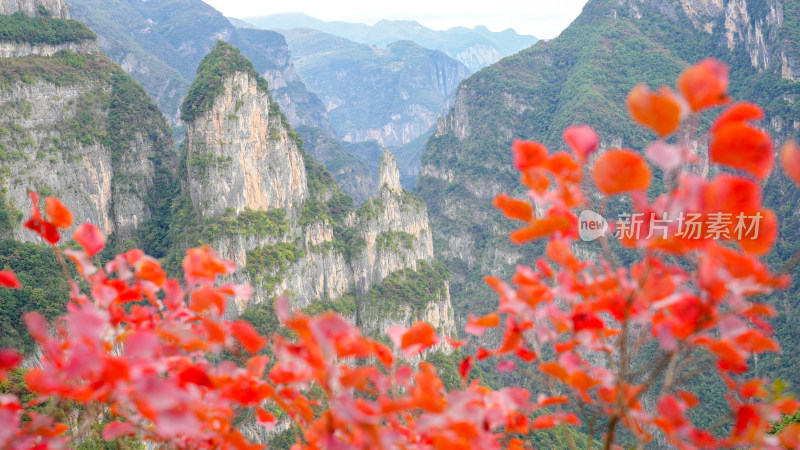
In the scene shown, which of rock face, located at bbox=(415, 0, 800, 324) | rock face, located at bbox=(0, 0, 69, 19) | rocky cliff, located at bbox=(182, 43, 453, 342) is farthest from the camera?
rock face, located at bbox=(415, 0, 800, 324)

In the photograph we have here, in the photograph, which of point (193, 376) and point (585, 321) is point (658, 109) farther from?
point (193, 376)

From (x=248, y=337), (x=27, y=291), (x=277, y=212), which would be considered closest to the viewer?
(x=248, y=337)

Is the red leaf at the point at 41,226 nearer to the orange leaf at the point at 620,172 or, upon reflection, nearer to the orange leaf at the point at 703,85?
the orange leaf at the point at 620,172

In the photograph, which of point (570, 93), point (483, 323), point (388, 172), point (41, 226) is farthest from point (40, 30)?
point (570, 93)

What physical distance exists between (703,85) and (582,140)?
26 cm

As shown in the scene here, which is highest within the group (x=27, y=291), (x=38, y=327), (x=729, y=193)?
(x=729, y=193)

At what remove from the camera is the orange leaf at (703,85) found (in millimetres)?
1037

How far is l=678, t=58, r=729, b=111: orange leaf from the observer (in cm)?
104

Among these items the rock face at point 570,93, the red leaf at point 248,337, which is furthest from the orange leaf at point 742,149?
the rock face at point 570,93

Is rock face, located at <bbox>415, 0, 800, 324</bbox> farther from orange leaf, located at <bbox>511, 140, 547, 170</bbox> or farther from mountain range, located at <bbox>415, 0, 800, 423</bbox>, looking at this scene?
orange leaf, located at <bbox>511, 140, 547, 170</bbox>

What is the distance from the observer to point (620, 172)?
3.71 ft

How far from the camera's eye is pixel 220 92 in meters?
24.5

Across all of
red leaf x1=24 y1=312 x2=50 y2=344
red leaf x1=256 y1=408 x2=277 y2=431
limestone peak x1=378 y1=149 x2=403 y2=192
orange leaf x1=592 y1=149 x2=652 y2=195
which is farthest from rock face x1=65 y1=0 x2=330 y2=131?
orange leaf x1=592 y1=149 x2=652 y2=195
